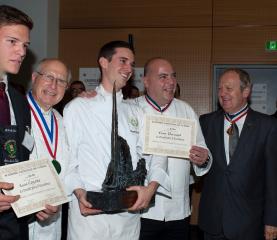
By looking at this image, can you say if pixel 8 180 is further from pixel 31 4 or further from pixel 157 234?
pixel 31 4

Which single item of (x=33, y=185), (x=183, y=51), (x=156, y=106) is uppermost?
(x=183, y=51)

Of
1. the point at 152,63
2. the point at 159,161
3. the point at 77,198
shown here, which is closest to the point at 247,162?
the point at 159,161

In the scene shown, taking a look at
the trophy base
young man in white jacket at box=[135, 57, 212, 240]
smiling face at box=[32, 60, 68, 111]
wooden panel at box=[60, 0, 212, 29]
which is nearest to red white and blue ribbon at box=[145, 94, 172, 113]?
young man in white jacket at box=[135, 57, 212, 240]

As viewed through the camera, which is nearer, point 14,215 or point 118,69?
point 14,215

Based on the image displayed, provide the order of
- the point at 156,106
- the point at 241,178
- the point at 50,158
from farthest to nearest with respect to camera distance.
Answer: the point at 156,106
the point at 241,178
the point at 50,158

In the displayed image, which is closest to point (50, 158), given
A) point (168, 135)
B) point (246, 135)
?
point (168, 135)

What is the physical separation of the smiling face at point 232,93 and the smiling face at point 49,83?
3.89 ft

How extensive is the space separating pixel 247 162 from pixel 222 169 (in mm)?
182

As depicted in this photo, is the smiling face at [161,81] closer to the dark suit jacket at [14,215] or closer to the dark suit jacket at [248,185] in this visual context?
the dark suit jacket at [248,185]

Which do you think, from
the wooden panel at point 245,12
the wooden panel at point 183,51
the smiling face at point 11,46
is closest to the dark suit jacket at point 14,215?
the smiling face at point 11,46

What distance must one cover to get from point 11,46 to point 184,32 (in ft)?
13.4

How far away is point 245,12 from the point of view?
5.45 m

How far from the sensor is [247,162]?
109 inches

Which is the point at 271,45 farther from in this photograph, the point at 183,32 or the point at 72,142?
the point at 72,142
